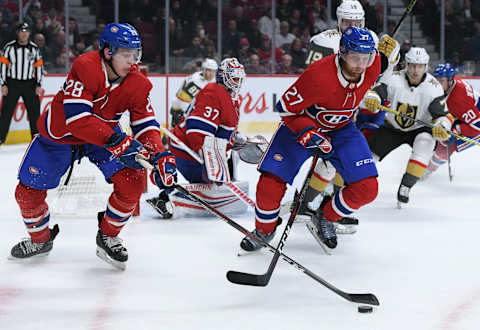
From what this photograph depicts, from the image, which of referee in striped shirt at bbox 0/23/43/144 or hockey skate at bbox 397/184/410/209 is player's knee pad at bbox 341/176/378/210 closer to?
hockey skate at bbox 397/184/410/209

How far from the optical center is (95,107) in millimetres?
2748

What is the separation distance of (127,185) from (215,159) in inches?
47.1

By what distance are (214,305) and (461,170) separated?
158 inches

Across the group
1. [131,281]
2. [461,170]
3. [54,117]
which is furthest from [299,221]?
[461,170]

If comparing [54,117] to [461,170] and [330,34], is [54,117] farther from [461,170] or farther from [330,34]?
[461,170]

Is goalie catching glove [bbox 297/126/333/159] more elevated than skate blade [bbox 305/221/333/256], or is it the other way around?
goalie catching glove [bbox 297/126/333/159]

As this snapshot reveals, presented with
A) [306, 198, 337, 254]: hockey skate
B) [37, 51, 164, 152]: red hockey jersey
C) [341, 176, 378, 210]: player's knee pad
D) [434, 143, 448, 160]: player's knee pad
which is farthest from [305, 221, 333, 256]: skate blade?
[434, 143, 448, 160]: player's knee pad

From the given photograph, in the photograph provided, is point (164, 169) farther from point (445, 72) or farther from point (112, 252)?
point (445, 72)

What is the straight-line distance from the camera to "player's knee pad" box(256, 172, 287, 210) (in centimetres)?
312

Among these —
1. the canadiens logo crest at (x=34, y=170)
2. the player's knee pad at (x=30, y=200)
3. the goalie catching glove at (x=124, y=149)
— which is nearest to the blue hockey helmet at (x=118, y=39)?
the goalie catching glove at (x=124, y=149)

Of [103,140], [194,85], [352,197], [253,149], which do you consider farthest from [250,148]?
[194,85]

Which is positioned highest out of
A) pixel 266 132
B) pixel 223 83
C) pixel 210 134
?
pixel 223 83

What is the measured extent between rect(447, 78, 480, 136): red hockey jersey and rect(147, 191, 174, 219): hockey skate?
2.09 metres

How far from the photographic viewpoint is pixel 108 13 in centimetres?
803
